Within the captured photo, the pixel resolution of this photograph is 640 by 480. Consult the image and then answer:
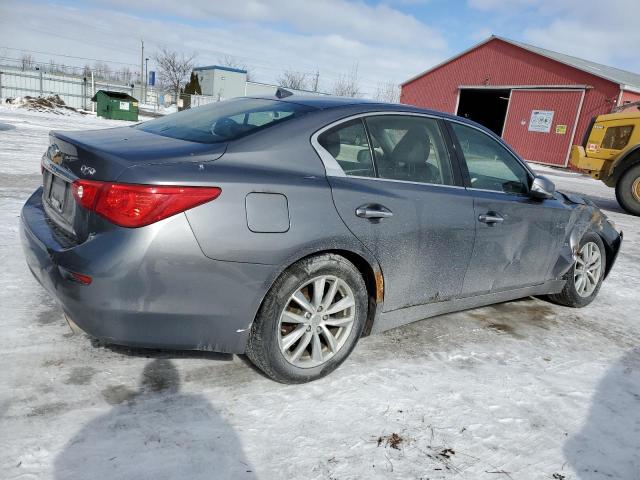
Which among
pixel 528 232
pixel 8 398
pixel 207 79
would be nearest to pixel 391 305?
pixel 528 232

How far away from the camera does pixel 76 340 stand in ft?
9.79

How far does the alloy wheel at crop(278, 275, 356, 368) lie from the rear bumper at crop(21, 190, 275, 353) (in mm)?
262

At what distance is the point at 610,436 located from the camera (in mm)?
2611

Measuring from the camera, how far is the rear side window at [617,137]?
37.0ft

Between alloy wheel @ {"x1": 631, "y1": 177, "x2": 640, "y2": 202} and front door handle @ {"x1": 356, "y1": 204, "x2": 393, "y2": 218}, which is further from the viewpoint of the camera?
alloy wheel @ {"x1": 631, "y1": 177, "x2": 640, "y2": 202}

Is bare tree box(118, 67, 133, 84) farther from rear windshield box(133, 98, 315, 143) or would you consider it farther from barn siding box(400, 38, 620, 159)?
rear windshield box(133, 98, 315, 143)

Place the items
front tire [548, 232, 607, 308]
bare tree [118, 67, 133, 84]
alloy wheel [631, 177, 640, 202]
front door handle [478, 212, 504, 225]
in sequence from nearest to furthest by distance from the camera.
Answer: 1. front door handle [478, 212, 504, 225]
2. front tire [548, 232, 607, 308]
3. alloy wheel [631, 177, 640, 202]
4. bare tree [118, 67, 133, 84]

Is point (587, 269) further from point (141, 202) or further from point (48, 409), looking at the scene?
point (48, 409)

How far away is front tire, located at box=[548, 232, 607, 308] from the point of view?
443 centimetres

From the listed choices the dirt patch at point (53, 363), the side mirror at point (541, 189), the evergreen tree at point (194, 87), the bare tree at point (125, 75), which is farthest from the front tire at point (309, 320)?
the bare tree at point (125, 75)

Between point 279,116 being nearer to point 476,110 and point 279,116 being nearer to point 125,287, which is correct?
point 125,287

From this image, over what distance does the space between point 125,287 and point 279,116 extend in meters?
1.31

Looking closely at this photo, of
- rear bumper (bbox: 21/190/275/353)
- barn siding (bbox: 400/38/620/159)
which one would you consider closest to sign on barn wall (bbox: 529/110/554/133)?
barn siding (bbox: 400/38/620/159)

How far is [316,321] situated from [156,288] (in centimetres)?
91
